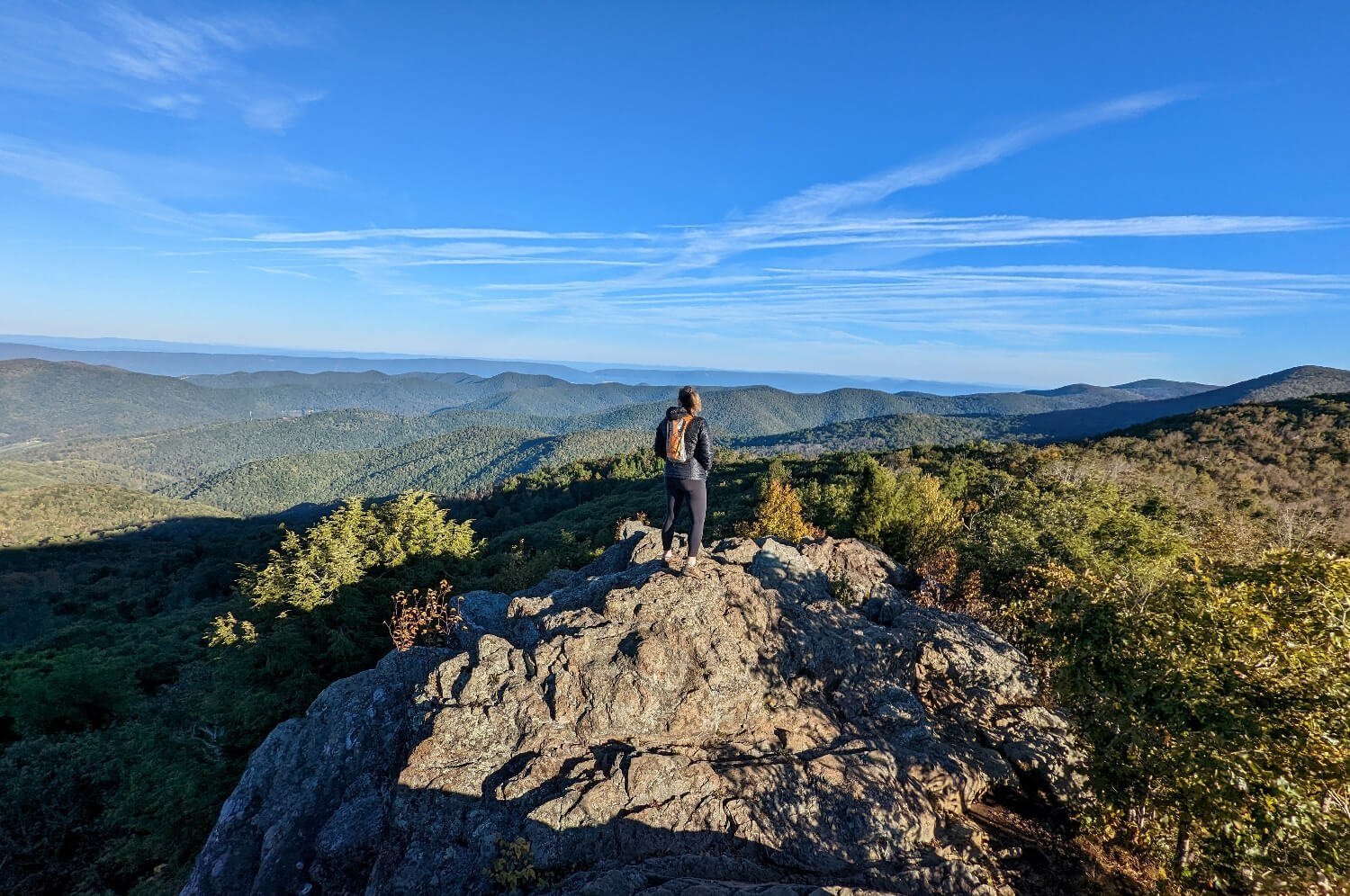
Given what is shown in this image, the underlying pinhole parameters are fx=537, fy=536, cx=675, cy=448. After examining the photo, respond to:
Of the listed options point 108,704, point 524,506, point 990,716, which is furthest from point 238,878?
point 524,506

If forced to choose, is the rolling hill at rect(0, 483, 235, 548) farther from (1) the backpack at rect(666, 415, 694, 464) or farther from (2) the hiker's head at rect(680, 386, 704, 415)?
(2) the hiker's head at rect(680, 386, 704, 415)

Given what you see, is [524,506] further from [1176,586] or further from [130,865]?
[1176,586]

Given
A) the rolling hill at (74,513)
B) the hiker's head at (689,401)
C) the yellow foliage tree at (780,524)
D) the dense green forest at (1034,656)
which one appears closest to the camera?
the dense green forest at (1034,656)

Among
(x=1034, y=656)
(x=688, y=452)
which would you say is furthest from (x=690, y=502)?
(x=1034, y=656)

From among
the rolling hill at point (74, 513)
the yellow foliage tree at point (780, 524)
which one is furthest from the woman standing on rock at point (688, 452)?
the rolling hill at point (74, 513)

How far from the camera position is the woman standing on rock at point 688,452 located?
1060cm

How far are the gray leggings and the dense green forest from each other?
21.4ft

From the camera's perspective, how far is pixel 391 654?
487 inches

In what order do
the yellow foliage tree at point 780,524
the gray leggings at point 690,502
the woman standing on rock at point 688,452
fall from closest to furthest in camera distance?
1. the woman standing on rock at point 688,452
2. the gray leggings at point 690,502
3. the yellow foliage tree at point 780,524

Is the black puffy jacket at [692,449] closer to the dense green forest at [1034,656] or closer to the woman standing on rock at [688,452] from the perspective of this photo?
the woman standing on rock at [688,452]

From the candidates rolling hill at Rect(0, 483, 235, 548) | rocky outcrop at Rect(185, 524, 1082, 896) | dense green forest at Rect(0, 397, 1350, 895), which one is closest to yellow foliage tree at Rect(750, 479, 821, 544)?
dense green forest at Rect(0, 397, 1350, 895)

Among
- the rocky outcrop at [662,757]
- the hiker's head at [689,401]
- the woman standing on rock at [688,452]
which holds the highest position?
A: the hiker's head at [689,401]

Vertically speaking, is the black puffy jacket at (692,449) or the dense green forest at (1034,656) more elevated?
the black puffy jacket at (692,449)

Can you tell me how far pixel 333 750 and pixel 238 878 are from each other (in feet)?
8.01
